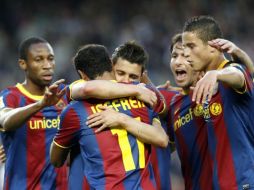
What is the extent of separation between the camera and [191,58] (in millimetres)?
6078

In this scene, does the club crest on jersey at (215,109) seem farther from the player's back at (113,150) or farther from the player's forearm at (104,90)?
the player's forearm at (104,90)

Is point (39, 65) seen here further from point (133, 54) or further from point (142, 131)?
point (142, 131)

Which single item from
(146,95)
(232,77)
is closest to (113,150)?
(146,95)

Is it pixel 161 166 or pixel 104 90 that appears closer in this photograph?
pixel 104 90

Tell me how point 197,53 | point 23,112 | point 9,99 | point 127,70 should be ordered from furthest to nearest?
point 9,99, point 127,70, point 23,112, point 197,53

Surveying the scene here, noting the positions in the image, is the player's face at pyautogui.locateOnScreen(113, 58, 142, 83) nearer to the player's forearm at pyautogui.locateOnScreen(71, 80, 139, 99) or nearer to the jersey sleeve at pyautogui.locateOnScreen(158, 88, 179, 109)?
the jersey sleeve at pyautogui.locateOnScreen(158, 88, 179, 109)

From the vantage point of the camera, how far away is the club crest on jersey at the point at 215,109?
237 inches

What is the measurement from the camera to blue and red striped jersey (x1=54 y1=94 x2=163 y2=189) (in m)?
5.55

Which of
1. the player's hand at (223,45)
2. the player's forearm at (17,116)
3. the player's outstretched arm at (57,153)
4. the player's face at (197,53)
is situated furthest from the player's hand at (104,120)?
the player's hand at (223,45)

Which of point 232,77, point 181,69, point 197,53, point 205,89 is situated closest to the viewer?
point 205,89

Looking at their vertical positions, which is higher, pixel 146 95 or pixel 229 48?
pixel 229 48

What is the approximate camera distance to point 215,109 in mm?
6059

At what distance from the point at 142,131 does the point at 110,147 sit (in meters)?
0.29

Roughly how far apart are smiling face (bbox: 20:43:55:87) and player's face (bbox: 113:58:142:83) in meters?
0.90
